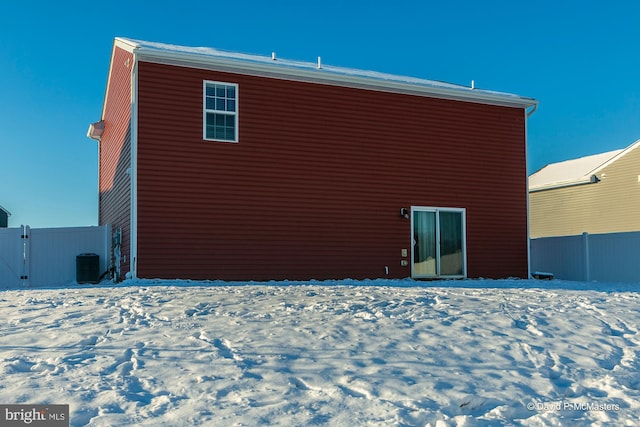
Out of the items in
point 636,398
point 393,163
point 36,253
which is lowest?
point 636,398

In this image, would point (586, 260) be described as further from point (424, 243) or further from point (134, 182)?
point (134, 182)

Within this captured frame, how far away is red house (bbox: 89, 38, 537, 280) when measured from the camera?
1232 cm

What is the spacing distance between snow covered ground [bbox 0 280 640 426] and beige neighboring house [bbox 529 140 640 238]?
47.5ft

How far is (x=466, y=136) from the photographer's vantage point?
15195mm

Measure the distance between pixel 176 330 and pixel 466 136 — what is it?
10.6 m

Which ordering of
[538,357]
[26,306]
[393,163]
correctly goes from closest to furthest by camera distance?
[538,357] < [26,306] < [393,163]

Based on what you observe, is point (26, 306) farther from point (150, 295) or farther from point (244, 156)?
point (244, 156)

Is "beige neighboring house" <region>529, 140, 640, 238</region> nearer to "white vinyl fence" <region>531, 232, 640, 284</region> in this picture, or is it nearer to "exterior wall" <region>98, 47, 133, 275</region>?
"white vinyl fence" <region>531, 232, 640, 284</region>

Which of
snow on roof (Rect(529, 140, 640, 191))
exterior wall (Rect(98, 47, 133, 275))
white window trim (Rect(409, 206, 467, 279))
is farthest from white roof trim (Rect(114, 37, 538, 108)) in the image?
snow on roof (Rect(529, 140, 640, 191))

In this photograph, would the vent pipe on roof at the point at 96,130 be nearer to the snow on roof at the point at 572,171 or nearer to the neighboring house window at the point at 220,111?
the neighboring house window at the point at 220,111

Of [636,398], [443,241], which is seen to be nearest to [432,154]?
[443,241]

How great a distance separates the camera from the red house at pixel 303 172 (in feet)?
40.4

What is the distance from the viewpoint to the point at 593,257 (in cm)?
1634

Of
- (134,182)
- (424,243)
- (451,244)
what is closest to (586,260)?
(451,244)
